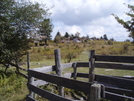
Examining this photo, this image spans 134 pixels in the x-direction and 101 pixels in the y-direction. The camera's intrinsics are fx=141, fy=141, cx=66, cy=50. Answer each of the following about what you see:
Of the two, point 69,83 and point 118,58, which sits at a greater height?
point 118,58

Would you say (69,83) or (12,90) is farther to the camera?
(12,90)

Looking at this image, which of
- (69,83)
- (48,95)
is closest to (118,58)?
(69,83)

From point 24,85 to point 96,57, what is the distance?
12.4ft

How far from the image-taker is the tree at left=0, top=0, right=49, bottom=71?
7.36 meters

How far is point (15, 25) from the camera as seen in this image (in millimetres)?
7758

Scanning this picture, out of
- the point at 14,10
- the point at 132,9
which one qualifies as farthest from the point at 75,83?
the point at 132,9

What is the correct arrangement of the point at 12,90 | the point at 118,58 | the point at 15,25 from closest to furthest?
the point at 118,58 < the point at 12,90 < the point at 15,25

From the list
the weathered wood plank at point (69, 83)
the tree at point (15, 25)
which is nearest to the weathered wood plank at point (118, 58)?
the weathered wood plank at point (69, 83)

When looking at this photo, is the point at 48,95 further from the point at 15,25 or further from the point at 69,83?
the point at 15,25

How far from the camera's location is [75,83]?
255cm

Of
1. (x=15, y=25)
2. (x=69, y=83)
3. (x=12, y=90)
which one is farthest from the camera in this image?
(x=15, y=25)

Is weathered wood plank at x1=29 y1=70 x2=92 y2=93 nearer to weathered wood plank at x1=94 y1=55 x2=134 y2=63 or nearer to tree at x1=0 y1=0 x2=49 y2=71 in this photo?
weathered wood plank at x1=94 y1=55 x2=134 y2=63

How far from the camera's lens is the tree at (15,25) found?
7.36m

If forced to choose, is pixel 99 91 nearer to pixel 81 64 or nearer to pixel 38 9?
pixel 81 64
